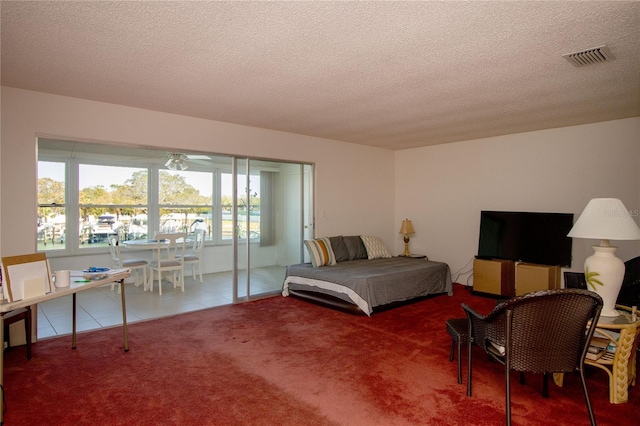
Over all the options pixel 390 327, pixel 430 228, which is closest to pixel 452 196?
pixel 430 228

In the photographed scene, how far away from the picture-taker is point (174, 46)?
2.67 meters

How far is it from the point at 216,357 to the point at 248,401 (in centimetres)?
88

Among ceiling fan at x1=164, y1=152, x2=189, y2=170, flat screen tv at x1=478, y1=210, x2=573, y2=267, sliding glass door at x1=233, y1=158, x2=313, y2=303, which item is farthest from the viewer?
ceiling fan at x1=164, y1=152, x2=189, y2=170

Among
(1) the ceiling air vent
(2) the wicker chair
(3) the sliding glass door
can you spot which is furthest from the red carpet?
(1) the ceiling air vent

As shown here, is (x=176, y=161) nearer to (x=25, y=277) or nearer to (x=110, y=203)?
(x=110, y=203)

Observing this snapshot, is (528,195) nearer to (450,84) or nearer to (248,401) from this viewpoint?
(450,84)

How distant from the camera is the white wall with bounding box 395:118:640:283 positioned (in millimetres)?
4879

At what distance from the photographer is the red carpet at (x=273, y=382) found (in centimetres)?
244

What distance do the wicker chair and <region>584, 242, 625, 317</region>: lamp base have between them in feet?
2.03

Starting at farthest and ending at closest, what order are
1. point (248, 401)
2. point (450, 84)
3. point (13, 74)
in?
point (450, 84), point (13, 74), point (248, 401)

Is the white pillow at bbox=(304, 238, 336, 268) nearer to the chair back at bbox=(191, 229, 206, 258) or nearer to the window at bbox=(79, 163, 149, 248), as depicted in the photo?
the chair back at bbox=(191, 229, 206, 258)

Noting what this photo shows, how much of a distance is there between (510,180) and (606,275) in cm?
346

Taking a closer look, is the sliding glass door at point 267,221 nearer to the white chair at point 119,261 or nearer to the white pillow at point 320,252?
the white pillow at point 320,252

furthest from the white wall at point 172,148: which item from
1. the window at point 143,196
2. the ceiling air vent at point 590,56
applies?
the ceiling air vent at point 590,56
